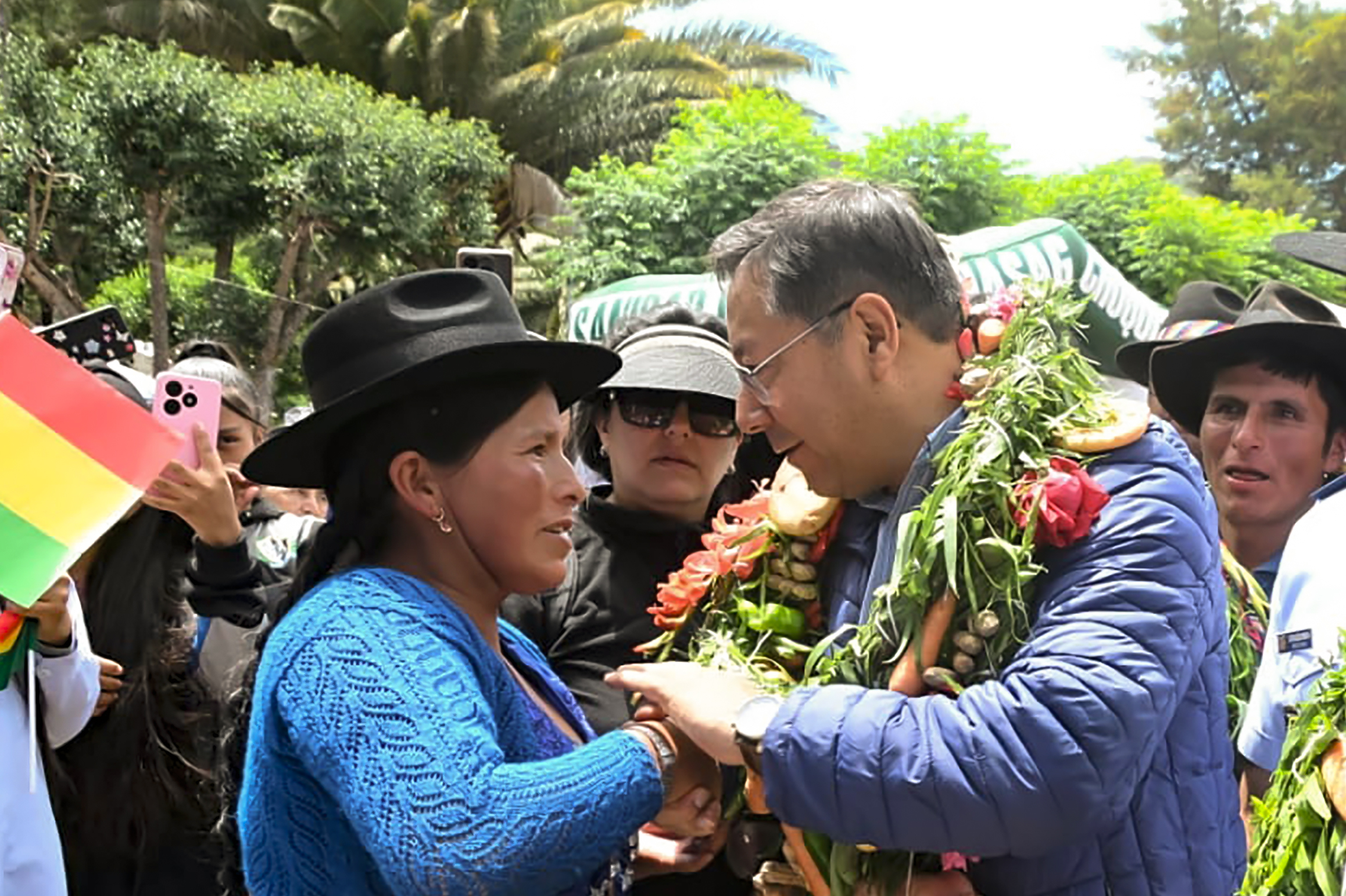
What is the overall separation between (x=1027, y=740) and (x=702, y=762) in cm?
63

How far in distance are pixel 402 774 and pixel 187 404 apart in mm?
2050

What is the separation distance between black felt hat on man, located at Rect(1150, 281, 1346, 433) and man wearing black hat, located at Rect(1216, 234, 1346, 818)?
0.80 metres

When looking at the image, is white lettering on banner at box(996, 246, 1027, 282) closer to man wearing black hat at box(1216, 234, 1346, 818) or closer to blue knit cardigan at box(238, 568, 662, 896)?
man wearing black hat at box(1216, 234, 1346, 818)

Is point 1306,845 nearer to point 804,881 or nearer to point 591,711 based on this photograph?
point 804,881

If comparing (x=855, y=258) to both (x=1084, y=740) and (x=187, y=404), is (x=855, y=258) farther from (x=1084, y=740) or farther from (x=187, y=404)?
(x=187, y=404)

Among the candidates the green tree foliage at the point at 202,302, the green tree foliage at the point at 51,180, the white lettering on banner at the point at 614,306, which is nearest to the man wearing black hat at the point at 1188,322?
the white lettering on banner at the point at 614,306

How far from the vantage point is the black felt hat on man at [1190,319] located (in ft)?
16.5

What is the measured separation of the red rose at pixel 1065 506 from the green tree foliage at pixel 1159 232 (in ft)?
43.7

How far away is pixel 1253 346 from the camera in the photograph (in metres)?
3.95

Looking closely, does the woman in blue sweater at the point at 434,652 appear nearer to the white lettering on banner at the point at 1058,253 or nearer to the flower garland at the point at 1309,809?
the flower garland at the point at 1309,809

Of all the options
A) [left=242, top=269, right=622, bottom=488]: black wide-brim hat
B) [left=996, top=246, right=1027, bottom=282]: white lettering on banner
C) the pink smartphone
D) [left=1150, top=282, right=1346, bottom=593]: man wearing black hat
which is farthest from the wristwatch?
[left=996, top=246, right=1027, bottom=282]: white lettering on banner

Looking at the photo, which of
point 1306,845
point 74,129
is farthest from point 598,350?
point 74,129

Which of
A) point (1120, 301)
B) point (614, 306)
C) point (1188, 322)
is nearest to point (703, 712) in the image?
point (1188, 322)

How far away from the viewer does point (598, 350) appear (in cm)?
238
